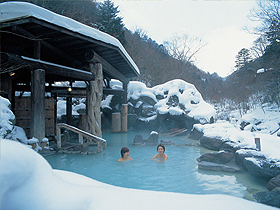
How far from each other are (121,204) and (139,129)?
483 inches

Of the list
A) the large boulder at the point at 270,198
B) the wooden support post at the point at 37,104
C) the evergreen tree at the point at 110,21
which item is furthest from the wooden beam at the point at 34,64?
the evergreen tree at the point at 110,21

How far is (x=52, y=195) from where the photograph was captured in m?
0.94

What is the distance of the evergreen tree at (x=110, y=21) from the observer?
19.6 metres

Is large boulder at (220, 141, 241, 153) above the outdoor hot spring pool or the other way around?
above

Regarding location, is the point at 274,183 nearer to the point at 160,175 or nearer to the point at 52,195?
the point at 160,175

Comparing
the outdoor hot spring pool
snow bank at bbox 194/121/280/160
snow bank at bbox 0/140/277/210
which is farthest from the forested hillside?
snow bank at bbox 0/140/277/210

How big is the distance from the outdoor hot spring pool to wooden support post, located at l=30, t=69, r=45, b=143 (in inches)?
38.0

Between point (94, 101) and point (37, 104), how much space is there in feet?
7.57

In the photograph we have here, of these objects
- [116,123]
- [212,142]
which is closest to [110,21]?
[116,123]

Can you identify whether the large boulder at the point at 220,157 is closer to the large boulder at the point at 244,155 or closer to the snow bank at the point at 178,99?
the large boulder at the point at 244,155

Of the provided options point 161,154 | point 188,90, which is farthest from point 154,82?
point 161,154

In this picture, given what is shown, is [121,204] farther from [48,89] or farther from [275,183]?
[48,89]

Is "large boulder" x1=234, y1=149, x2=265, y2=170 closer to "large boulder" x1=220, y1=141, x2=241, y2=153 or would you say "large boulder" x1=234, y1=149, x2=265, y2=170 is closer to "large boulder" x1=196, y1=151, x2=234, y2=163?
"large boulder" x1=196, y1=151, x2=234, y2=163

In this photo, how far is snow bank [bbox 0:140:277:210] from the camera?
84 centimetres
